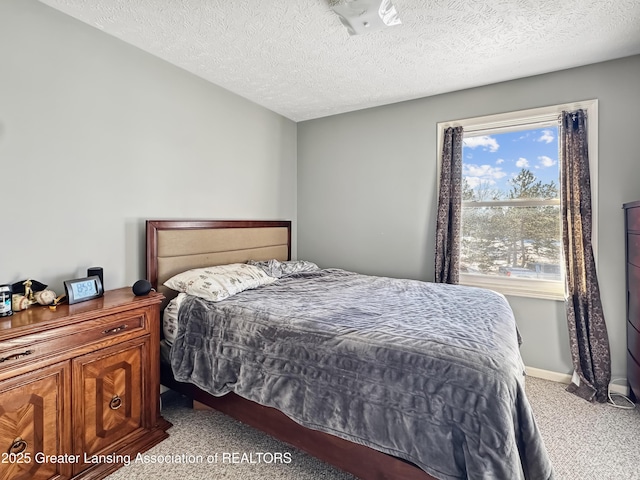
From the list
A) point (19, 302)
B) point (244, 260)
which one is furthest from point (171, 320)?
point (244, 260)

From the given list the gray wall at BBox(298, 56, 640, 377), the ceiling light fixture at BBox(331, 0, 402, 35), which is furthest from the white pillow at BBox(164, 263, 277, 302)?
the ceiling light fixture at BBox(331, 0, 402, 35)

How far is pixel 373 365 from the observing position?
144cm

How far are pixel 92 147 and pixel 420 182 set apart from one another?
276 centimetres

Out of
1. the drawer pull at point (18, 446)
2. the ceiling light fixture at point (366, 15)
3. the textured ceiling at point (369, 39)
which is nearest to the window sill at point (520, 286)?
the textured ceiling at point (369, 39)

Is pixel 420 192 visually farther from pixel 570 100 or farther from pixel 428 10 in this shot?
pixel 428 10

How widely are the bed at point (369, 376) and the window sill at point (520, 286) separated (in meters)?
0.68

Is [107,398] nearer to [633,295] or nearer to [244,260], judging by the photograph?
[244,260]

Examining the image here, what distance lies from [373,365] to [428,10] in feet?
6.56

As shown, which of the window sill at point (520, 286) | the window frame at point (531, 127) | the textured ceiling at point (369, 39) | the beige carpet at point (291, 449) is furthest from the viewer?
the window sill at point (520, 286)

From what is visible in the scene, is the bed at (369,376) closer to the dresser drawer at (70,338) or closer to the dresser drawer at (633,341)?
the dresser drawer at (70,338)

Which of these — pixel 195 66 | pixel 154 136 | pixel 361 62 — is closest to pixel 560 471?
pixel 361 62

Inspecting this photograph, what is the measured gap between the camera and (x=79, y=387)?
1581 millimetres

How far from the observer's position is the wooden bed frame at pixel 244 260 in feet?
4.71

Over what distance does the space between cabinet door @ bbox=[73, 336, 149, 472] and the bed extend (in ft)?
0.84
